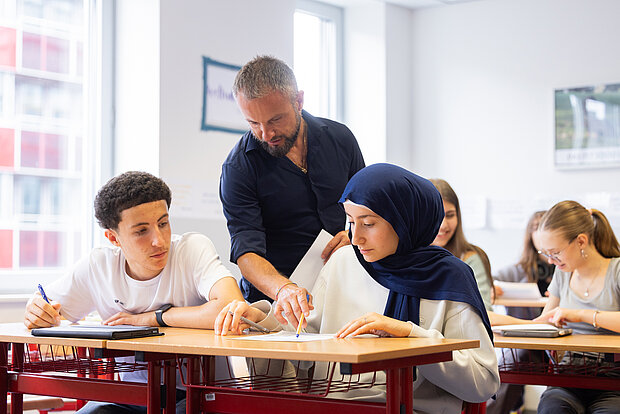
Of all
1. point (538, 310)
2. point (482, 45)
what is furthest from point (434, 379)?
point (482, 45)

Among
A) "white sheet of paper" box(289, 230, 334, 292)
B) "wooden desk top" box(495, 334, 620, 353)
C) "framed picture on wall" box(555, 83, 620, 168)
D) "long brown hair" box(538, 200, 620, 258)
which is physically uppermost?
"framed picture on wall" box(555, 83, 620, 168)

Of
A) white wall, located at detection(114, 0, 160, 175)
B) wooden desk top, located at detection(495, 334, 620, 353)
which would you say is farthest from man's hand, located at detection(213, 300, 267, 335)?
white wall, located at detection(114, 0, 160, 175)

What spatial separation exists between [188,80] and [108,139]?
53 cm

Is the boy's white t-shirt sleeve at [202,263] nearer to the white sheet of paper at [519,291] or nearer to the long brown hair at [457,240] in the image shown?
the long brown hair at [457,240]

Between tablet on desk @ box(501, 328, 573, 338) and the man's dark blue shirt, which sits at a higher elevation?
the man's dark blue shirt

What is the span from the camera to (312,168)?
259 cm

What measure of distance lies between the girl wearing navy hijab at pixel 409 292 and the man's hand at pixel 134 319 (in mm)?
402

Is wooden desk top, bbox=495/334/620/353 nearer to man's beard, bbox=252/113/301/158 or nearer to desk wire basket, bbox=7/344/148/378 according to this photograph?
man's beard, bbox=252/113/301/158

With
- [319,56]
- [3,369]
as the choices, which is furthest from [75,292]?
[319,56]

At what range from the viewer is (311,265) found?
248cm

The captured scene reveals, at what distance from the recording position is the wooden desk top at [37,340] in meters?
1.92

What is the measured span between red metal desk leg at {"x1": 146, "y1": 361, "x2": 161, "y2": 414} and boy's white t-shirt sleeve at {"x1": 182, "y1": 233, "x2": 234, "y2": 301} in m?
0.41

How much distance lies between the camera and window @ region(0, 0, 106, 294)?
3.96 m

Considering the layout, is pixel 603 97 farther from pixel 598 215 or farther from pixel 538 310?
pixel 598 215
